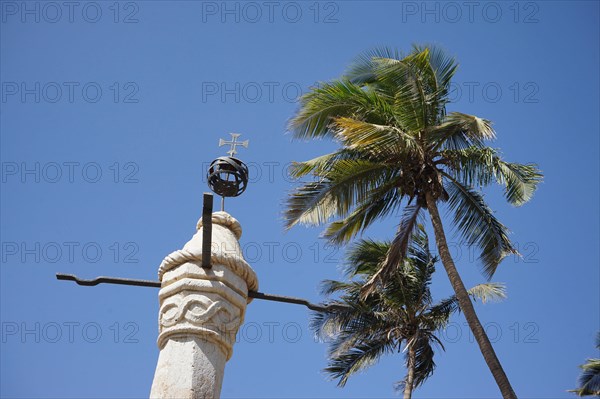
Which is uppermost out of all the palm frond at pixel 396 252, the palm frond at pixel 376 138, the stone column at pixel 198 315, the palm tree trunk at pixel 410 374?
the palm frond at pixel 376 138

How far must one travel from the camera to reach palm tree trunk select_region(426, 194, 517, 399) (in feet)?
42.3

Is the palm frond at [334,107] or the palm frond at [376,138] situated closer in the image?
the palm frond at [376,138]

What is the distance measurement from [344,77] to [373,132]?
232 centimetres

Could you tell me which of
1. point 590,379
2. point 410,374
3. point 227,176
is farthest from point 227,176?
point 590,379

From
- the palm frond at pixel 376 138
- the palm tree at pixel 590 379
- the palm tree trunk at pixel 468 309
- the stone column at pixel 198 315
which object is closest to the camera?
the stone column at pixel 198 315

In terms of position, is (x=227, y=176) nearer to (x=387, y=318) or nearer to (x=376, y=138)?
(x=376, y=138)

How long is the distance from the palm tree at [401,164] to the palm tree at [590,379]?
1271 cm

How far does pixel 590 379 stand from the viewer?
1005 inches

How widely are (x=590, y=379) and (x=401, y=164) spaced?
14164mm

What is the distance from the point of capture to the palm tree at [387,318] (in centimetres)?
1878

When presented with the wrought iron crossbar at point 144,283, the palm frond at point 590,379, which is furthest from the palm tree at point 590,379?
the wrought iron crossbar at point 144,283

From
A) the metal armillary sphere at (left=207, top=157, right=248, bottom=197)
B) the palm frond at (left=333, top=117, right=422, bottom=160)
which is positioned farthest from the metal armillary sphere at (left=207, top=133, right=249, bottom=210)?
the palm frond at (left=333, top=117, right=422, bottom=160)

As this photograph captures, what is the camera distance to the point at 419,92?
15.0 m

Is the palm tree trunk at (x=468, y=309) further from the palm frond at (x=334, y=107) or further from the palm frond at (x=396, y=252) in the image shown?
the palm frond at (x=334, y=107)
